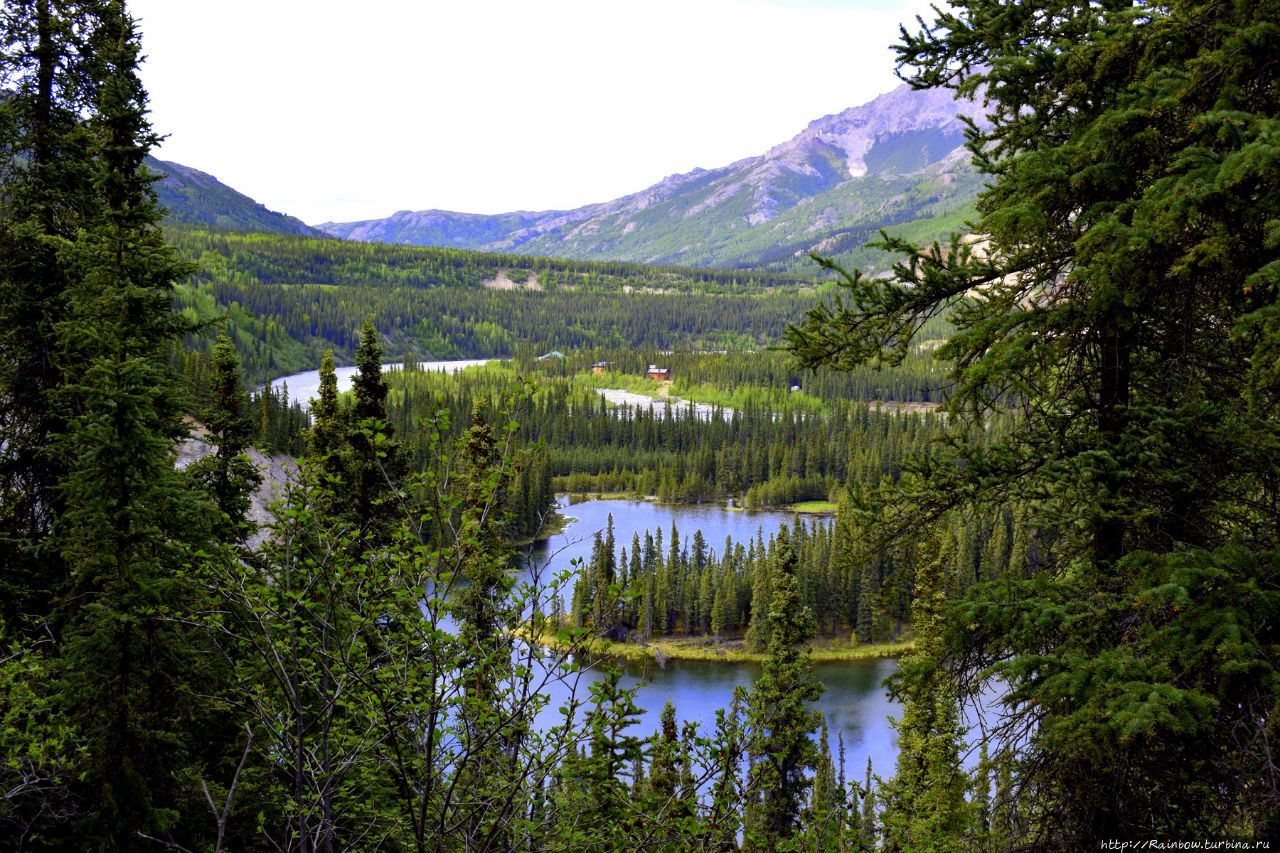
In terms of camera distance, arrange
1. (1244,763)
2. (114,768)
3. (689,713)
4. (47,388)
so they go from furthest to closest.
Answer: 1. (689,713)
2. (47,388)
3. (114,768)
4. (1244,763)

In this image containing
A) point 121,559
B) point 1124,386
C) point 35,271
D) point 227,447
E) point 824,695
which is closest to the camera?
point 1124,386

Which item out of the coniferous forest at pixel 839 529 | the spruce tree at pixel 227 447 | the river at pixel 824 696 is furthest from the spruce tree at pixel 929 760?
the spruce tree at pixel 227 447

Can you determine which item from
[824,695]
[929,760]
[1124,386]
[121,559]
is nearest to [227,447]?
[121,559]

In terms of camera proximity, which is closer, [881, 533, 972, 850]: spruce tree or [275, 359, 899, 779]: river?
[881, 533, 972, 850]: spruce tree

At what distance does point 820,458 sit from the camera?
145 meters

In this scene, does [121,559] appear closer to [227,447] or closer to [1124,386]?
[227,447]

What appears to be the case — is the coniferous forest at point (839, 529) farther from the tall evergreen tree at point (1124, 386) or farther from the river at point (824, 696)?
the river at point (824, 696)

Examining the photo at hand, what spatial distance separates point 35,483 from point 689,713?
49.9 m

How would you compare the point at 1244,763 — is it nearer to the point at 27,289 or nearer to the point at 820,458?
the point at 27,289

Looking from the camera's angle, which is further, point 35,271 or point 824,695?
point 824,695

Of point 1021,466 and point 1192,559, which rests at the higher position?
point 1021,466

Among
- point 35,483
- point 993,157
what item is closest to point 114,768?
point 35,483

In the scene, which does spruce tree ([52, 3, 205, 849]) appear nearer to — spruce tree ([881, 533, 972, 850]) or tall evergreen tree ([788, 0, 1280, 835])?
tall evergreen tree ([788, 0, 1280, 835])

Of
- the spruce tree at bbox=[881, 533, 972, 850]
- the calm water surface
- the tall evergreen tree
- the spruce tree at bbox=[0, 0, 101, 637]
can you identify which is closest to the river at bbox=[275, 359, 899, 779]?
the calm water surface
